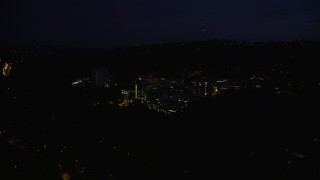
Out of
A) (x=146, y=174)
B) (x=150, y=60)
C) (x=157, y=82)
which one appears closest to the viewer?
(x=146, y=174)

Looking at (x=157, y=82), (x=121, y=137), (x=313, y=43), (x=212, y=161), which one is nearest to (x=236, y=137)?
(x=212, y=161)

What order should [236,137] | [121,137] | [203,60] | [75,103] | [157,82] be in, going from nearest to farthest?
[236,137], [121,137], [75,103], [157,82], [203,60]

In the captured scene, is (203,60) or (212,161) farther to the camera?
(203,60)

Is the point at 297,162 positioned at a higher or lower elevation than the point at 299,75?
lower

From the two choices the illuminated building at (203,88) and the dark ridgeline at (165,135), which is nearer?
the dark ridgeline at (165,135)

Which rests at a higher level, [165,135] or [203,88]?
[203,88]

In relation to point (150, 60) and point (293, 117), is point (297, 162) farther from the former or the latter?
point (150, 60)

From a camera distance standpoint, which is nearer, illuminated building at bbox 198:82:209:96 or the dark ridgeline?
the dark ridgeline

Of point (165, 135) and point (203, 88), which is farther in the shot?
point (203, 88)
